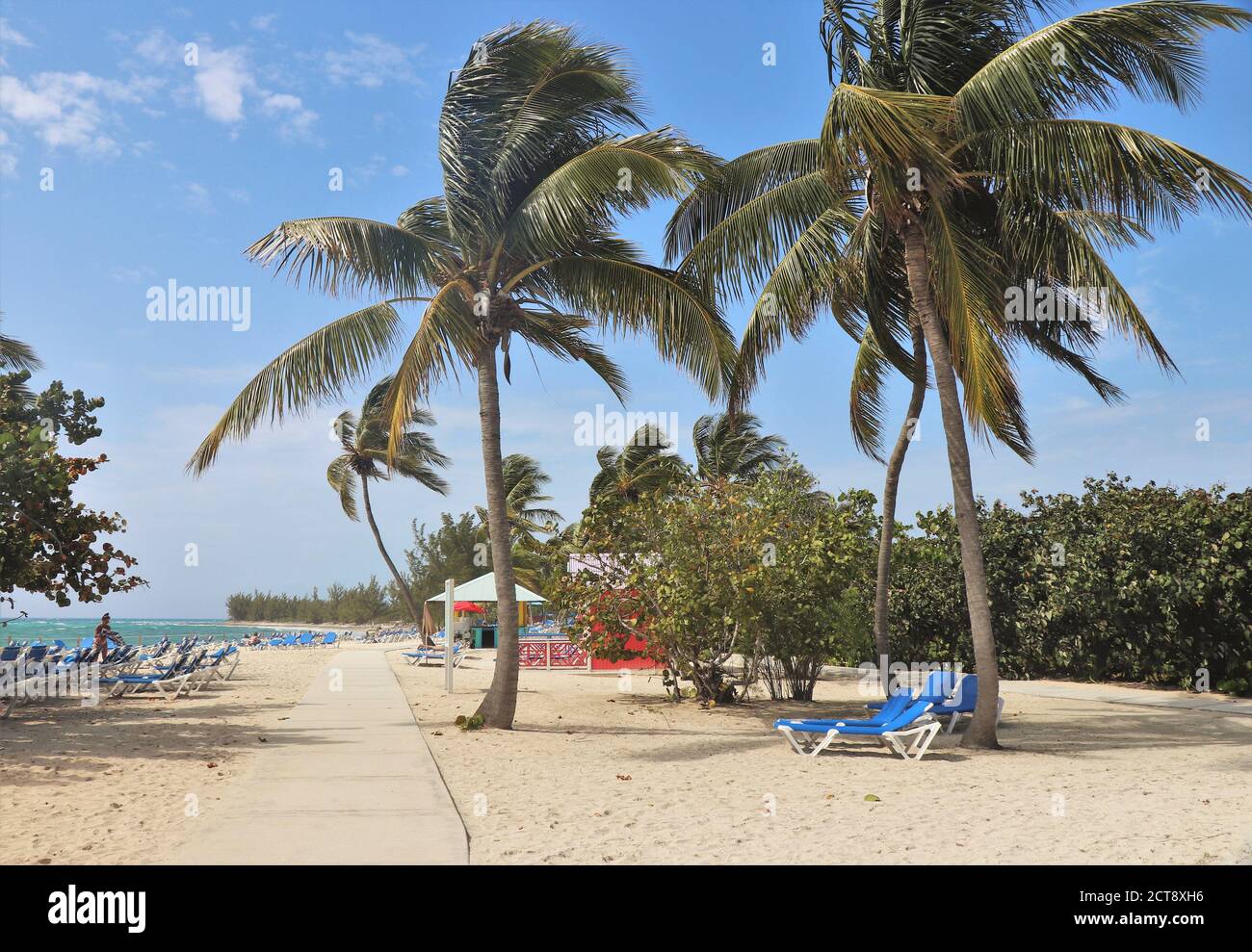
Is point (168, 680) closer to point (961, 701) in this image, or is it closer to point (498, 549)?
point (498, 549)

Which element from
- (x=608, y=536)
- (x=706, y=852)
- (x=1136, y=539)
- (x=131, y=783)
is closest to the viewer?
(x=706, y=852)

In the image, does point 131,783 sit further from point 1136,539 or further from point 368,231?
point 1136,539

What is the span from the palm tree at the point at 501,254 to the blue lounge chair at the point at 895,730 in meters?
3.72

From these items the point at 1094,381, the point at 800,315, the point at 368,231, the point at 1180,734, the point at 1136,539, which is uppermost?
the point at 368,231

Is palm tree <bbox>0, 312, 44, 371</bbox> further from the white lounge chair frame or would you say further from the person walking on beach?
the white lounge chair frame

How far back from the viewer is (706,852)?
5.64m

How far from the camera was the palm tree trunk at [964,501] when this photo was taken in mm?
10039

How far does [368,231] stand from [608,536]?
19.7ft

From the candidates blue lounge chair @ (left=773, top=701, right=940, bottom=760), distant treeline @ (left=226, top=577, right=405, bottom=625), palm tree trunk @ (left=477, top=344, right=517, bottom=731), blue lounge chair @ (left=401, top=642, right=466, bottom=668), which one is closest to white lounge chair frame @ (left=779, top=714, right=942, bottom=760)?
blue lounge chair @ (left=773, top=701, right=940, bottom=760)

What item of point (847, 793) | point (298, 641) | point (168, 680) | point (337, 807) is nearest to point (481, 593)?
point (168, 680)

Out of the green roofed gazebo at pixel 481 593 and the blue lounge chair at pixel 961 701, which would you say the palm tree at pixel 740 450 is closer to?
the green roofed gazebo at pixel 481 593

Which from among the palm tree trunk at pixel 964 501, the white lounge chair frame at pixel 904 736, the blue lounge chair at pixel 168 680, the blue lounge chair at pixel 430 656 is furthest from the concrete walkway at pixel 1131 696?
the blue lounge chair at pixel 168 680
